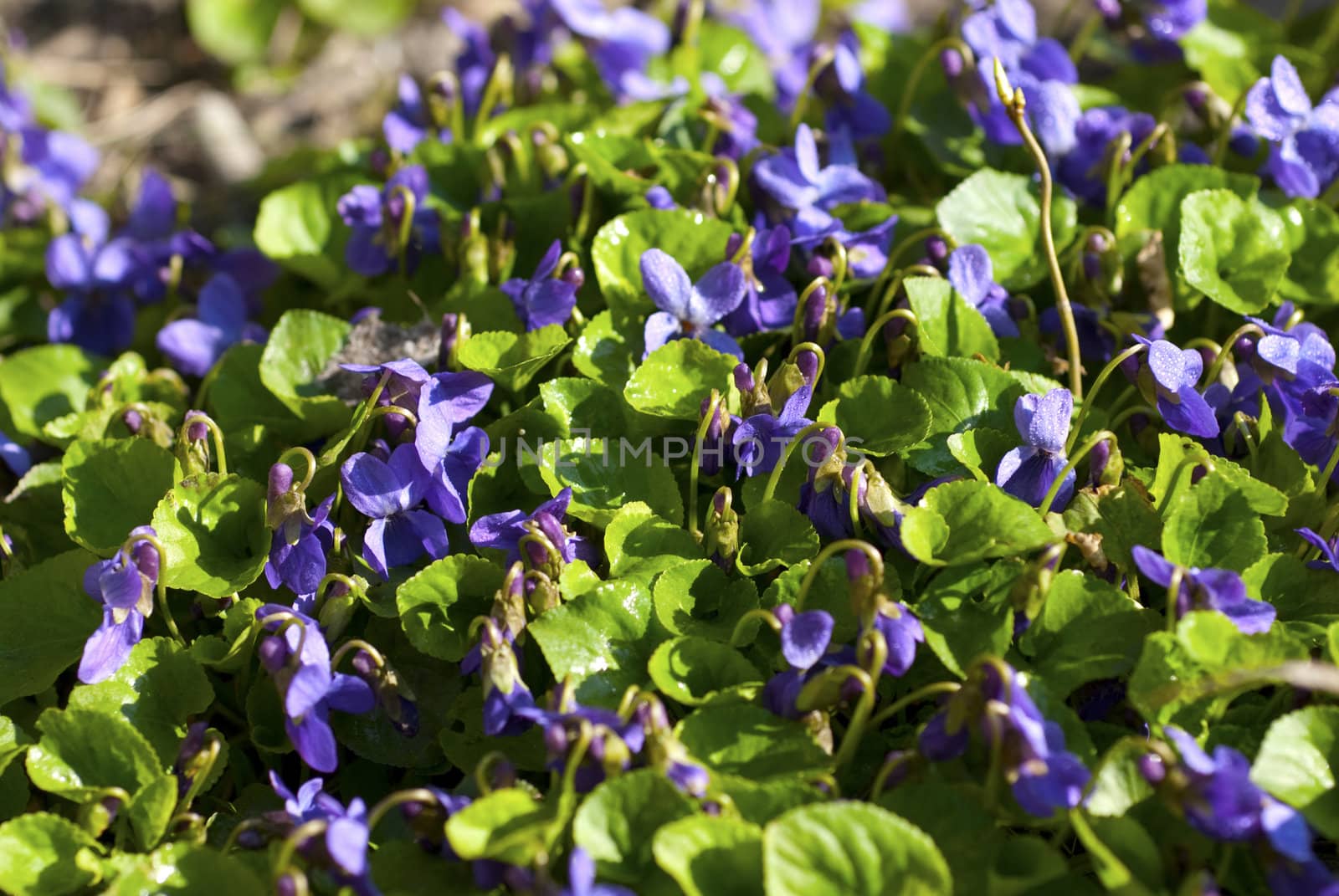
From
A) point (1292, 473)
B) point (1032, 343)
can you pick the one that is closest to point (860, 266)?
point (1032, 343)

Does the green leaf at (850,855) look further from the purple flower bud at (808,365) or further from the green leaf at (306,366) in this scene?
the green leaf at (306,366)

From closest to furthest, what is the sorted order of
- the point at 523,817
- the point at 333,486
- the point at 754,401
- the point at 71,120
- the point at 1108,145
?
the point at 523,817 → the point at 754,401 → the point at 333,486 → the point at 1108,145 → the point at 71,120

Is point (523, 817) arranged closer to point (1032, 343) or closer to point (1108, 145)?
point (1032, 343)

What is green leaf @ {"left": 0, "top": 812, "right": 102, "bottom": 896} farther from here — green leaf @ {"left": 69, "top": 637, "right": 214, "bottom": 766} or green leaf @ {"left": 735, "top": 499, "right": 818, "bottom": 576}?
green leaf @ {"left": 735, "top": 499, "right": 818, "bottom": 576}

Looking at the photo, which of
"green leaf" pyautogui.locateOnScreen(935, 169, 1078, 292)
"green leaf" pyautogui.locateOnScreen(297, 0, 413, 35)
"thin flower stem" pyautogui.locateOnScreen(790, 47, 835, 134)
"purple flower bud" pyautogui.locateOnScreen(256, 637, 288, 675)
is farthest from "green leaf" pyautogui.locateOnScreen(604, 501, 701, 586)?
"green leaf" pyautogui.locateOnScreen(297, 0, 413, 35)

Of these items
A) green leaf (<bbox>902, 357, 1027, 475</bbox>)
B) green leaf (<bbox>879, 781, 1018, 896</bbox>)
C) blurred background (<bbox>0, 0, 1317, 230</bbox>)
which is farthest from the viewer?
blurred background (<bbox>0, 0, 1317, 230</bbox>)

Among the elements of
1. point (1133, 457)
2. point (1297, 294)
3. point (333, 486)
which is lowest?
point (333, 486)

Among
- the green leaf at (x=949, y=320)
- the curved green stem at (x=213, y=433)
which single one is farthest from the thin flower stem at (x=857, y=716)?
the curved green stem at (x=213, y=433)

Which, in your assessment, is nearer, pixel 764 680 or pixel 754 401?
pixel 764 680

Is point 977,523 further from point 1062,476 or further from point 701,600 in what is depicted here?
point 701,600
